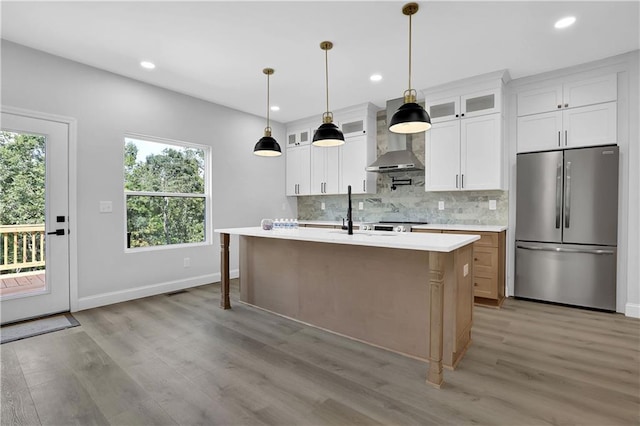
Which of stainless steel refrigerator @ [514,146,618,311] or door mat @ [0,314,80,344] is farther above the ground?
stainless steel refrigerator @ [514,146,618,311]

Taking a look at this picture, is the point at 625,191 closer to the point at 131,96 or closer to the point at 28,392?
the point at 28,392

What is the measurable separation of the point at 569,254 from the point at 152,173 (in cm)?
528

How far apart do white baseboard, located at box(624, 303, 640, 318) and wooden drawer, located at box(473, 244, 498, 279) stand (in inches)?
51.2

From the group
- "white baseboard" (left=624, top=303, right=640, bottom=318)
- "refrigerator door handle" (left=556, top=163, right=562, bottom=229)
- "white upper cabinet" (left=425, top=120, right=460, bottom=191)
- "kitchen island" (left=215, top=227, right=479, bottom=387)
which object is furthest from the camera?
"white upper cabinet" (left=425, top=120, right=460, bottom=191)

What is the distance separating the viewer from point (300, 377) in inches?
85.0

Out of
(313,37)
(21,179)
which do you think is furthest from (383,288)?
(21,179)

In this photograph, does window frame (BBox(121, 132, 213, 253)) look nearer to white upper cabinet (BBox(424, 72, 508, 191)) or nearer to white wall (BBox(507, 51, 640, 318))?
white upper cabinet (BBox(424, 72, 508, 191))

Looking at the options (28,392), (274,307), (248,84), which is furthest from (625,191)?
(28,392)

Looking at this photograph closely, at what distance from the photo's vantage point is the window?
4105mm

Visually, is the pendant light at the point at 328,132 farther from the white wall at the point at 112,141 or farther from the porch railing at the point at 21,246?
the porch railing at the point at 21,246

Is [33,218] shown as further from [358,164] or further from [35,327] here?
[358,164]

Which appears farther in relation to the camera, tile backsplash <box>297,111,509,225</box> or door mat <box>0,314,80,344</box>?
tile backsplash <box>297,111,509,225</box>

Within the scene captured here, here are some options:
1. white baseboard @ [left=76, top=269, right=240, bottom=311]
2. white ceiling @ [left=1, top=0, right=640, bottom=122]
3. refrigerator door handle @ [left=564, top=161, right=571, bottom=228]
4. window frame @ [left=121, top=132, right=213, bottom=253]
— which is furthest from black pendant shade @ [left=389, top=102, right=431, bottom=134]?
white baseboard @ [left=76, top=269, right=240, bottom=311]

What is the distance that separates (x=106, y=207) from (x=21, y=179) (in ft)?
2.60
